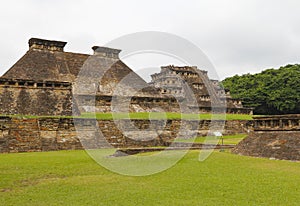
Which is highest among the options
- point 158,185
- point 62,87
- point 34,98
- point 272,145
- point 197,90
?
point 197,90

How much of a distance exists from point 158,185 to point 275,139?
551cm

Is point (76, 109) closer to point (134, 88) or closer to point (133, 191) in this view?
point (134, 88)

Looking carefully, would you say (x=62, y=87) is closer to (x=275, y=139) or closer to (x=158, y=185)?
(x=275, y=139)

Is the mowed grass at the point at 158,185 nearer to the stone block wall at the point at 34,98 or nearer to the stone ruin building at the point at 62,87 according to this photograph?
the stone block wall at the point at 34,98

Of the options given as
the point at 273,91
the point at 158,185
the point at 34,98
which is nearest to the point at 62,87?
the point at 34,98

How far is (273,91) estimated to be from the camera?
127 ft

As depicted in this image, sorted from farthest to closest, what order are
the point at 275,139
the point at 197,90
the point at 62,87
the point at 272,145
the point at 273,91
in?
the point at 273,91
the point at 197,90
the point at 62,87
the point at 275,139
the point at 272,145

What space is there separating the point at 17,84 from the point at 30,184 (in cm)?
1217

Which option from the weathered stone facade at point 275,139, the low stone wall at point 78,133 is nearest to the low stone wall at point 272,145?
the weathered stone facade at point 275,139

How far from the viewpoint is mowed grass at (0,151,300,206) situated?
4715mm

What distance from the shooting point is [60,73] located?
20.0m

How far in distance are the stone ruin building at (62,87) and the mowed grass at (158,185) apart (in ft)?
27.8

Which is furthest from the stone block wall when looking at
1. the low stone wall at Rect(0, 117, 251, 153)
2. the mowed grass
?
the mowed grass

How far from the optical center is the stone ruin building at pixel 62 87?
16.4 meters
